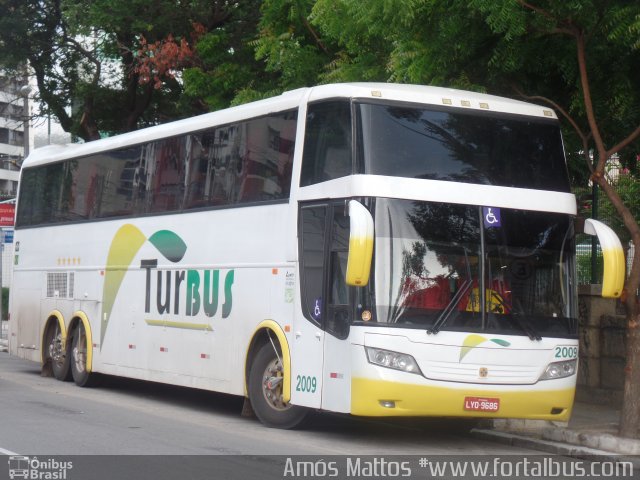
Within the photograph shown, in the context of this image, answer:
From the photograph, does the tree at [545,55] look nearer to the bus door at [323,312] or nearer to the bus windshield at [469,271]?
the bus windshield at [469,271]

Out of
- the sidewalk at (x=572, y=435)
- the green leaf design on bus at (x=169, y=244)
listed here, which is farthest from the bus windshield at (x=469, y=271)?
the green leaf design on bus at (x=169, y=244)

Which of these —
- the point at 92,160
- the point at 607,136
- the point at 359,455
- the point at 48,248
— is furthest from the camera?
the point at 48,248

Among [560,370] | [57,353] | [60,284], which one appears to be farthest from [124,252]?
[560,370]

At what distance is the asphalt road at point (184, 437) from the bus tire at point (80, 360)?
3.98ft

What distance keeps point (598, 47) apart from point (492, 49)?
4.58ft

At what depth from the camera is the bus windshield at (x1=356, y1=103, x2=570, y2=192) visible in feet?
39.3

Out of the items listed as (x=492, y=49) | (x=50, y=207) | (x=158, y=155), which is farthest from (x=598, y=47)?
(x=50, y=207)

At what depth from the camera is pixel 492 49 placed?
1439cm

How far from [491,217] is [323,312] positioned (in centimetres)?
214

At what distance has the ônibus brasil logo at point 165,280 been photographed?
15.1 m

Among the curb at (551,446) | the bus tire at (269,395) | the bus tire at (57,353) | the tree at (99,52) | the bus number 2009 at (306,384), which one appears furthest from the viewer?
the tree at (99,52)

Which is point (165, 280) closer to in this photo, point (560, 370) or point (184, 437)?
point (184, 437)

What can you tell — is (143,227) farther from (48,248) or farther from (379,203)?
(379,203)

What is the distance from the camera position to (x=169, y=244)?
1612 centimetres
